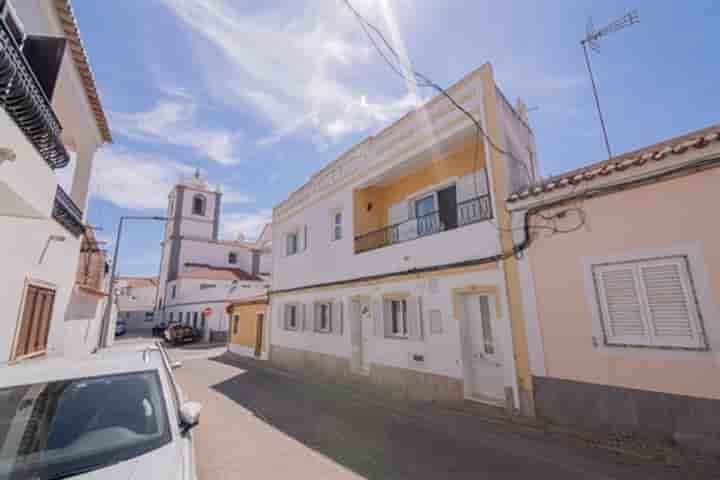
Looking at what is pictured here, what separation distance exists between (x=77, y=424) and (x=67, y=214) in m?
6.57

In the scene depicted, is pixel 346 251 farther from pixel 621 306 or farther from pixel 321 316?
pixel 621 306

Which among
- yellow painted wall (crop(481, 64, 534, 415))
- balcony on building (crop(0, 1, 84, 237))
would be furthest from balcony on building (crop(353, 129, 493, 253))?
balcony on building (crop(0, 1, 84, 237))

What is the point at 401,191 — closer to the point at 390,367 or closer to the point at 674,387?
the point at 390,367

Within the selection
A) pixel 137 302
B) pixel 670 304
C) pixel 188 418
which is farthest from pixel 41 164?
pixel 137 302

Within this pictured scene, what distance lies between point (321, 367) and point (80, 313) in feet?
27.7

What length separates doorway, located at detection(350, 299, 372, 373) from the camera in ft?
32.8

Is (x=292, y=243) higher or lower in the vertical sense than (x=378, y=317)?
higher

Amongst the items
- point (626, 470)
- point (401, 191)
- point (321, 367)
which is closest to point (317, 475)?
point (626, 470)

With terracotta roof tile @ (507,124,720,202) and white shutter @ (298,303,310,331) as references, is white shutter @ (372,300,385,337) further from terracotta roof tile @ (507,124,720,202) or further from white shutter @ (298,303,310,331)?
terracotta roof tile @ (507,124,720,202)

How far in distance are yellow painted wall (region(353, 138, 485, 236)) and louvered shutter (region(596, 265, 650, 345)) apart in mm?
4295

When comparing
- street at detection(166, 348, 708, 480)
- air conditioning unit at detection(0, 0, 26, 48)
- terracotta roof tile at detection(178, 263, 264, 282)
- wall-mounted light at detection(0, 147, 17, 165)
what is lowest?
street at detection(166, 348, 708, 480)

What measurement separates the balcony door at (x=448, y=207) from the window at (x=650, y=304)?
4170mm

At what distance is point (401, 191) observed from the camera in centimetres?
1089

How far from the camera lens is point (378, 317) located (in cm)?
964
